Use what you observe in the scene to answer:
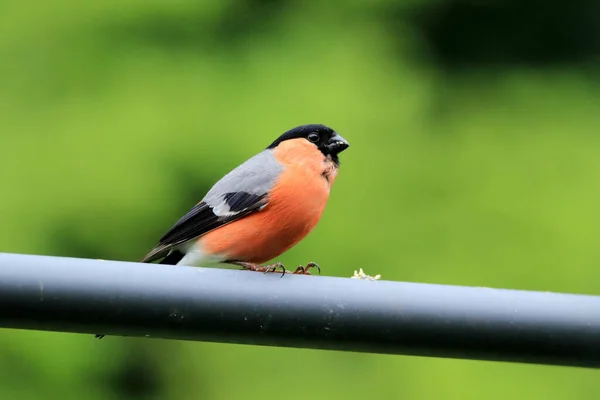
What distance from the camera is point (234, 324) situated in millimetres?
1335

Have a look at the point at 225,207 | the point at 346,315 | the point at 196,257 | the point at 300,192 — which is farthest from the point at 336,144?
the point at 346,315

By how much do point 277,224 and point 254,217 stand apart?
0.23 feet

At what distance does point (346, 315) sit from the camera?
1.36m

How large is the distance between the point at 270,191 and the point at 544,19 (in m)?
2.05

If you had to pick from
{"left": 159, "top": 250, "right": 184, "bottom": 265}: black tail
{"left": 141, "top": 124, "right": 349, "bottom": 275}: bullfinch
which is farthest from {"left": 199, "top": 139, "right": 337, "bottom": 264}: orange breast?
{"left": 159, "top": 250, "right": 184, "bottom": 265}: black tail

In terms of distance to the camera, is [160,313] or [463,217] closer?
[160,313]

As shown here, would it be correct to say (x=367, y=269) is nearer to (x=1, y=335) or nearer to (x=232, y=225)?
(x=232, y=225)

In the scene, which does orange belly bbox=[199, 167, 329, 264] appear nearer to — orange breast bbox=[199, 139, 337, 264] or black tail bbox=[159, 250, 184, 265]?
orange breast bbox=[199, 139, 337, 264]

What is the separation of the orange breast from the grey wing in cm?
2

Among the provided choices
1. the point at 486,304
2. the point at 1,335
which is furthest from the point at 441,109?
the point at 486,304

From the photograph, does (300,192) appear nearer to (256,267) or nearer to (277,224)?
(277,224)

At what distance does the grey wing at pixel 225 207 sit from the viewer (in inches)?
89.7

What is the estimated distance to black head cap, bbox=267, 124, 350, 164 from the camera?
249 cm

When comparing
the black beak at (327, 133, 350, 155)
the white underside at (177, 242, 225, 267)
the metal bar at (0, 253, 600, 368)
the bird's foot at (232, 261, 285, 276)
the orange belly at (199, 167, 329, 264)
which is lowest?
the metal bar at (0, 253, 600, 368)
